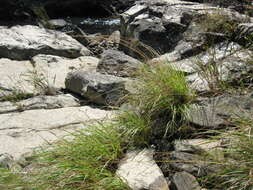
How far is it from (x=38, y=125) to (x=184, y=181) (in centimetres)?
201

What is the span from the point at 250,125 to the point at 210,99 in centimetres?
71

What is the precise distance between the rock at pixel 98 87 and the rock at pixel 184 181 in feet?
5.20

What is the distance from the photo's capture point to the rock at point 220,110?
3396 mm

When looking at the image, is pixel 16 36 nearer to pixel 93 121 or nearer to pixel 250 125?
pixel 93 121

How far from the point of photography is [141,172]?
3.23 meters

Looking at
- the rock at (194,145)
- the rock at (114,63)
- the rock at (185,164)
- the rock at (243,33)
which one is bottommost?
the rock at (185,164)

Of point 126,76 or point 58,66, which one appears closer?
point 126,76

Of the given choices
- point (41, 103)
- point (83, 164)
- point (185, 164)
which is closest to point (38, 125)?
point (41, 103)

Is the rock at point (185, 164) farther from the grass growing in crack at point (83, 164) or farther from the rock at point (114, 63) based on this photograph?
the rock at point (114, 63)

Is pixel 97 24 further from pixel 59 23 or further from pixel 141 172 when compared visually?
pixel 141 172

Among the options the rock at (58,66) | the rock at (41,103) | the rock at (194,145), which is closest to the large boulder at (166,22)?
the rock at (58,66)

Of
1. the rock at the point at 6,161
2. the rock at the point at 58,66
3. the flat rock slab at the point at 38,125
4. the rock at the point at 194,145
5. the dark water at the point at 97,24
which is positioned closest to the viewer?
the rock at the point at 194,145

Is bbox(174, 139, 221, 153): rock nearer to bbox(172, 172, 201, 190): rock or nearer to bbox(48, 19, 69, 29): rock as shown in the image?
bbox(172, 172, 201, 190): rock

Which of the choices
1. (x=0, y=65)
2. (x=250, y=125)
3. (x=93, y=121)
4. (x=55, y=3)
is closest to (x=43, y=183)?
(x=93, y=121)
